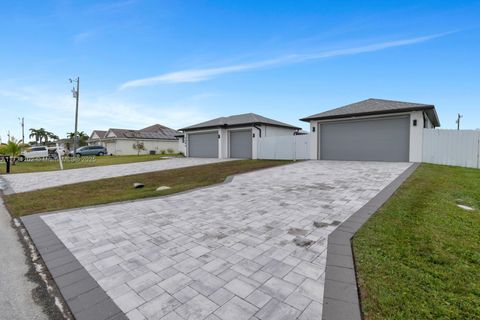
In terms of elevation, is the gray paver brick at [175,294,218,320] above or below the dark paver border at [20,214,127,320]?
above

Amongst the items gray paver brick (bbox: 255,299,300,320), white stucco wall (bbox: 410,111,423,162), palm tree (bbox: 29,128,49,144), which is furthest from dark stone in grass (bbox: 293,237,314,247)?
palm tree (bbox: 29,128,49,144)

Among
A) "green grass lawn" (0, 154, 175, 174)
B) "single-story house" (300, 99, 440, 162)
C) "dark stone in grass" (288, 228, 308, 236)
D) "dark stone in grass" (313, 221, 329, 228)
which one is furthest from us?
"green grass lawn" (0, 154, 175, 174)

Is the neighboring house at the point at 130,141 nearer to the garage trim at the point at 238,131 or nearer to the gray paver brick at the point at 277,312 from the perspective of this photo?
the garage trim at the point at 238,131

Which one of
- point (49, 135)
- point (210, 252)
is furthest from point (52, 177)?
point (49, 135)

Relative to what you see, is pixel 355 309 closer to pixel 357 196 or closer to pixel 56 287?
pixel 56 287

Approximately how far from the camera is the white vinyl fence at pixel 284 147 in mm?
16359

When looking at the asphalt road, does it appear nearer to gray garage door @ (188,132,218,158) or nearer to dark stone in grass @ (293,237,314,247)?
dark stone in grass @ (293,237,314,247)

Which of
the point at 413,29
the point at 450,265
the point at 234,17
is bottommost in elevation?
the point at 450,265

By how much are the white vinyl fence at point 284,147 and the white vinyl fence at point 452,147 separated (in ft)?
21.4

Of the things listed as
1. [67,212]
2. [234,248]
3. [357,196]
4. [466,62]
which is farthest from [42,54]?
[466,62]

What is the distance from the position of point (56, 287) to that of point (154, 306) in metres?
1.21

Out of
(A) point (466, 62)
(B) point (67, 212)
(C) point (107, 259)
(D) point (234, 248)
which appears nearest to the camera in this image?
(C) point (107, 259)

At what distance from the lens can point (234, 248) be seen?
316cm

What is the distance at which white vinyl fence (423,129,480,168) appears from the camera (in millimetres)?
10812
